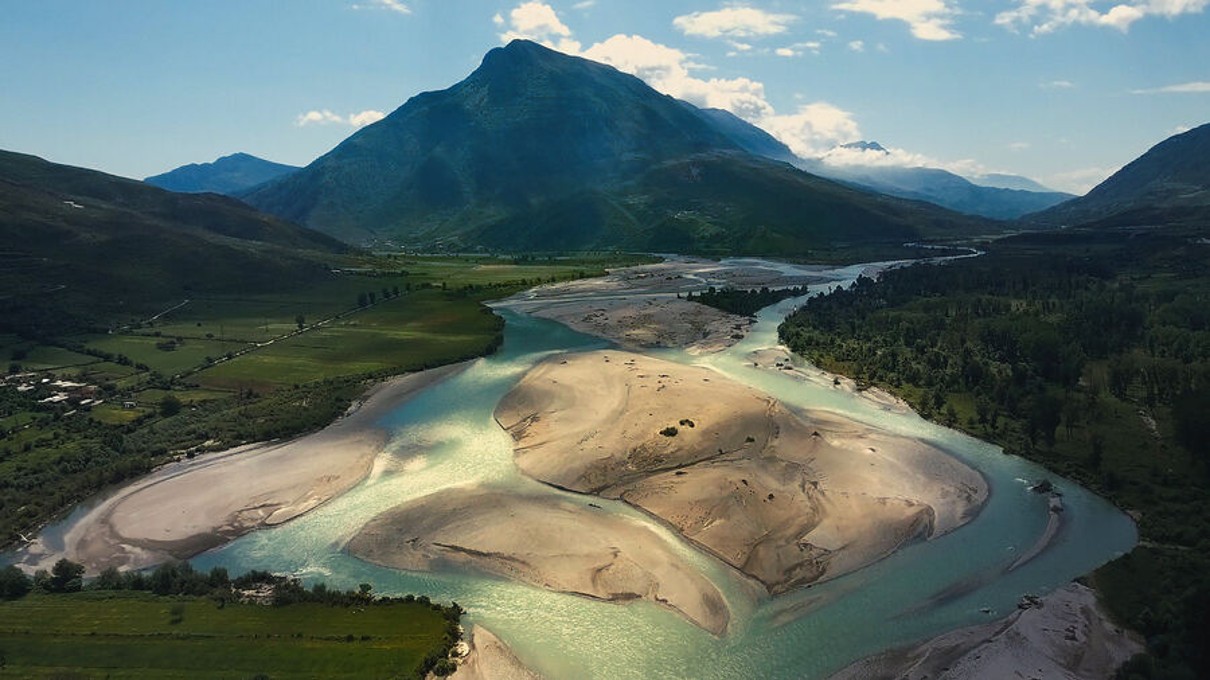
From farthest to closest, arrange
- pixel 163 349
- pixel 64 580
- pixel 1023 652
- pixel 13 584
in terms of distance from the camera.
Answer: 1. pixel 163 349
2. pixel 64 580
3. pixel 13 584
4. pixel 1023 652

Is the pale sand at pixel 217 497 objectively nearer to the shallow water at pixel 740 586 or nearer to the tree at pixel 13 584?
the shallow water at pixel 740 586

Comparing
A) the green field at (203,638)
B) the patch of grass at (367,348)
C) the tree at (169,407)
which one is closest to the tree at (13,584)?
the green field at (203,638)

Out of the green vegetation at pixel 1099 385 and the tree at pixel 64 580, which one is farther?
the tree at pixel 64 580

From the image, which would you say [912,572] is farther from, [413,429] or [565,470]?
[413,429]

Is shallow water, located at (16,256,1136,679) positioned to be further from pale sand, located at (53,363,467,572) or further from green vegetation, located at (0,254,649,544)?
green vegetation, located at (0,254,649,544)

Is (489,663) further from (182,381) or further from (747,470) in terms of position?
(182,381)

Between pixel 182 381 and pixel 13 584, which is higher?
pixel 182 381

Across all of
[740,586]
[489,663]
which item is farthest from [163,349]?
[740,586]
